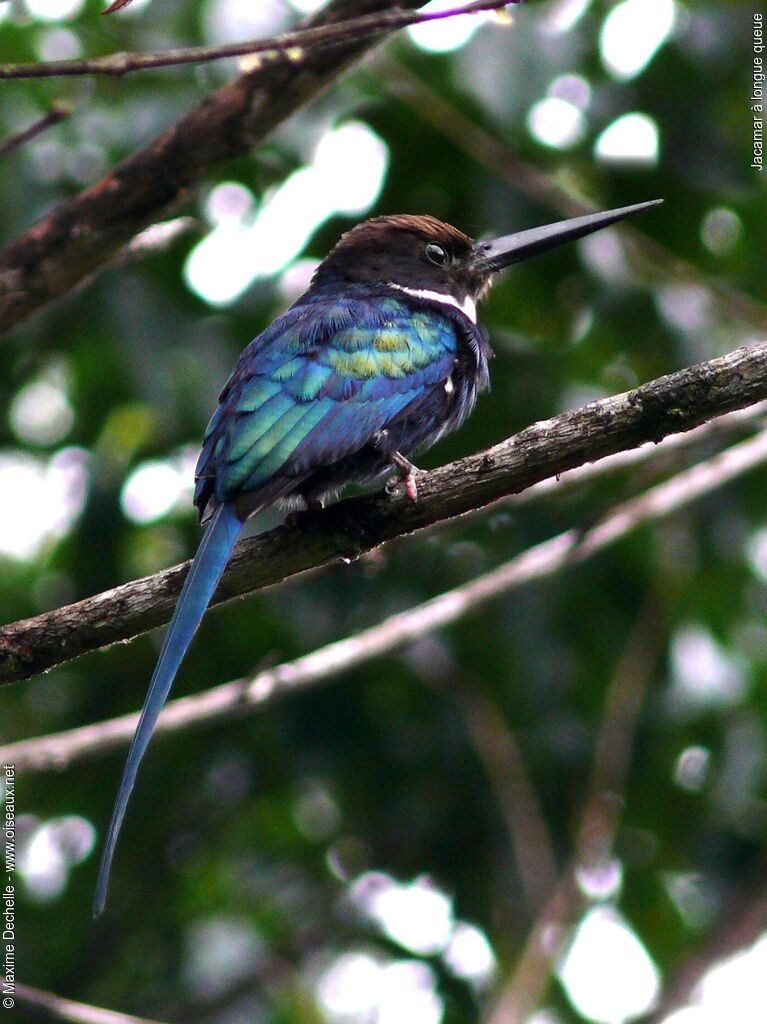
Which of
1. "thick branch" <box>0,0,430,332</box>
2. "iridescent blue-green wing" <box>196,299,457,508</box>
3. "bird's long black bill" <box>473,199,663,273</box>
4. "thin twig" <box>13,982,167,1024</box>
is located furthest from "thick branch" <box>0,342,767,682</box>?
"bird's long black bill" <box>473,199,663,273</box>

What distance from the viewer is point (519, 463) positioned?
2.55m

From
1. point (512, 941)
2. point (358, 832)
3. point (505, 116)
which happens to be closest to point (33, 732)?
point (358, 832)

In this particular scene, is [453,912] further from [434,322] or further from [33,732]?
[434,322]

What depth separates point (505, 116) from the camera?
12.3 ft

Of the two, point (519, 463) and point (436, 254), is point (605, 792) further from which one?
point (519, 463)

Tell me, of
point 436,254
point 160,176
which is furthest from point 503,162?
point 160,176

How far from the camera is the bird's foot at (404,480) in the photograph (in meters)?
2.69

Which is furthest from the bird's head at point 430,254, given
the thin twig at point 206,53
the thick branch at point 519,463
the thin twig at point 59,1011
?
the thin twig at point 59,1011

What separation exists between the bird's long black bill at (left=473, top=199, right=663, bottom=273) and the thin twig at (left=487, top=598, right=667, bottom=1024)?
33.5 inches

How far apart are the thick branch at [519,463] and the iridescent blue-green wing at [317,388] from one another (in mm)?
334

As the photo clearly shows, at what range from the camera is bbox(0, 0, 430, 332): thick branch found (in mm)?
3166

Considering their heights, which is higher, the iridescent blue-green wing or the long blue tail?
the iridescent blue-green wing

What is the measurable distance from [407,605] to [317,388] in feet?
5.13

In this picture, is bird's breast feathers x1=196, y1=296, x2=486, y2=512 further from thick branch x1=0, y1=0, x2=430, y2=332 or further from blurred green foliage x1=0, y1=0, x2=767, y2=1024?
blurred green foliage x1=0, y1=0, x2=767, y2=1024
